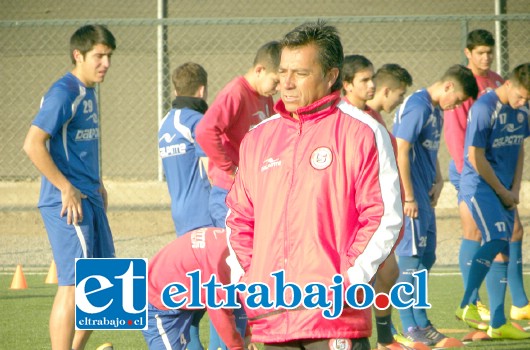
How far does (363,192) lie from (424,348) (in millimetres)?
3524

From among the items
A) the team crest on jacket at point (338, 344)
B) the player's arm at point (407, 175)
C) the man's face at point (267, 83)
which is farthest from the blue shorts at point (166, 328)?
the player's arm at point (407, 175)

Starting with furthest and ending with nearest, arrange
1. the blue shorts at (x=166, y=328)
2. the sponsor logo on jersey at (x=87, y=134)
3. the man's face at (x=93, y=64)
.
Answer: the man's face at (x=93, y=64) < the sponsor logo on jersey at (x=87, y=134) < the blue shorts at (x=166, y=328)

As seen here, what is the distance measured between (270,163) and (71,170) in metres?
2.62

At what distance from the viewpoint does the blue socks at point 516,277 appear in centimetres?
867

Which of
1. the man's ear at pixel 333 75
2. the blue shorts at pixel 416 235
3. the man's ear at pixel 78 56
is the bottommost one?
the blue shorts at pixel 416 235

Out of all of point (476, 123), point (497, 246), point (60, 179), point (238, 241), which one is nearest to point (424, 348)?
point (497, 246)

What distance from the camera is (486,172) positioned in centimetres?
800

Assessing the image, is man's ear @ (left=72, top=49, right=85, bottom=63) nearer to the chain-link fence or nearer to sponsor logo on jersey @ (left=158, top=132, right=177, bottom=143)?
sponsor logo on jersey @ (left=158, top=132, right=177, bottom=143)

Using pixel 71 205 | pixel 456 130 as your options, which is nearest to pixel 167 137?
pixel 71 205

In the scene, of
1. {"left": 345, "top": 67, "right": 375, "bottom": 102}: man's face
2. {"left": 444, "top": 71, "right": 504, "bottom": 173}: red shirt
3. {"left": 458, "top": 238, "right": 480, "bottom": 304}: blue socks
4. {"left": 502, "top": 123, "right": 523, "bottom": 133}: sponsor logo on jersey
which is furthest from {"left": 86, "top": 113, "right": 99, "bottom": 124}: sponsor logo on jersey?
{"left": 444, "top": 71, "right": 504, "bottom": 173}: red shirt

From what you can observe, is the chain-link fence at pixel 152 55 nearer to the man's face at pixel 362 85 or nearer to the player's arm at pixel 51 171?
the man's face at pixel 362 85

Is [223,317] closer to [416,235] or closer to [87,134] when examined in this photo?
[87,134]

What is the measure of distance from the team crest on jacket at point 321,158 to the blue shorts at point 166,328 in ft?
6.24

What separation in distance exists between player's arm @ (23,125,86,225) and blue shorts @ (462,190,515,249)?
3417 mm
